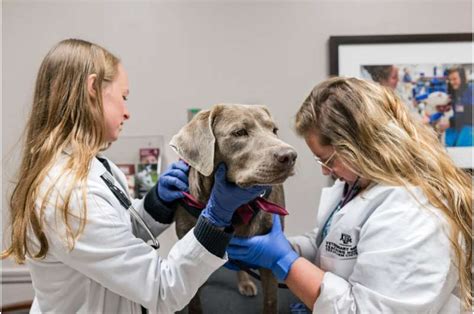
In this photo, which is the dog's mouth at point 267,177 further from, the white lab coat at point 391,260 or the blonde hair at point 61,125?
the blonde hair at point 61,125

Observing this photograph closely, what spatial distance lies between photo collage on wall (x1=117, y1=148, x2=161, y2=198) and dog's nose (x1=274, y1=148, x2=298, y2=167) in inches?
45.4

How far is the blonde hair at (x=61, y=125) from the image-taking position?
0.92m

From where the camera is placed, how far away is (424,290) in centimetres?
92

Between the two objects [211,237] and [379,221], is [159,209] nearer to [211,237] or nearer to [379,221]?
[211,237]

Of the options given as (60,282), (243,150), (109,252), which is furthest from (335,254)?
(60,282)

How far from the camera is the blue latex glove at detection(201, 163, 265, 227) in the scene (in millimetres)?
1009

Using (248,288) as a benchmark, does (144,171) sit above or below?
above

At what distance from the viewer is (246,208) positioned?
1.16 metres

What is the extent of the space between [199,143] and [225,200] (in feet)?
0.70

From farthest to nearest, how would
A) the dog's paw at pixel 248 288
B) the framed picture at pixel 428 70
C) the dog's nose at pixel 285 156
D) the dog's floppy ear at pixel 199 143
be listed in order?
the framed picture at pixel 428 70, the dog's paw at pixel 248 288, the dog's floppy ear at pixel 199 143, the dog's nose at pixel 285 156

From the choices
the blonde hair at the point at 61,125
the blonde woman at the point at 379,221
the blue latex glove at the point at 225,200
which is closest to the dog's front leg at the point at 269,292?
the blonde woman at the point at 379,221

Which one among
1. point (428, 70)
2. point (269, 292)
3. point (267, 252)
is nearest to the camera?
point (267, 252)

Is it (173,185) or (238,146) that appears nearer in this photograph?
(238,146)

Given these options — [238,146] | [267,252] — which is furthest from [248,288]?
[238,146]
